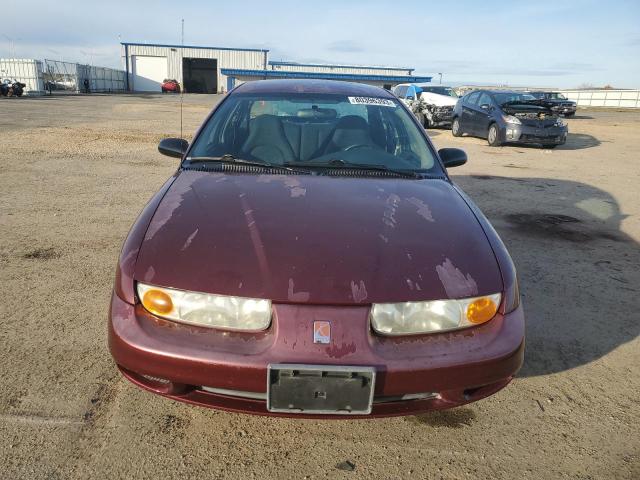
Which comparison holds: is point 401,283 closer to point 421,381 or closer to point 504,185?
point 421,381

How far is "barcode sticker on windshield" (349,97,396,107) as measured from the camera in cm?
352

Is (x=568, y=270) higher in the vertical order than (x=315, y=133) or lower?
lower

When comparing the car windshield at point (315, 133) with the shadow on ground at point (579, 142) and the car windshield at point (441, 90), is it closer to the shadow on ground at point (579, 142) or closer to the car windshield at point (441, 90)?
the shadow on ground at point (579, 142)

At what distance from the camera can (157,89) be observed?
55.4 meters

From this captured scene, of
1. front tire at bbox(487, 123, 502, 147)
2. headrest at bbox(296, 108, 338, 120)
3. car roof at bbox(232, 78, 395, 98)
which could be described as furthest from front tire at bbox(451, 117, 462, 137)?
headrest at bbox(296, 108, 338, 120)

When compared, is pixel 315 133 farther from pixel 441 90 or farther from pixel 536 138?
pixel 441 90

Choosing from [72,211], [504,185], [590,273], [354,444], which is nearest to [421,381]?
[354,444]

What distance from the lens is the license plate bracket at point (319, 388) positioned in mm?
1698

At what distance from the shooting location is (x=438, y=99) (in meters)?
18.0

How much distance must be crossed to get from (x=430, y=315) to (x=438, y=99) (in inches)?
686

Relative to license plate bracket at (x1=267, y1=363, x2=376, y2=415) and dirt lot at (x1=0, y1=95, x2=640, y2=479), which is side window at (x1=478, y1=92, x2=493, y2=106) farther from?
license plate bracket at (x1=267, y1=363, x2=376, y2=415)

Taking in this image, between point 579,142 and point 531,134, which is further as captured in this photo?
point 579,142

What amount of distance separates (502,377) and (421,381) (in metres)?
0.37

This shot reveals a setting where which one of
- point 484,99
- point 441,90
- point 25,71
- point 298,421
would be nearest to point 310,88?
point 298,421
